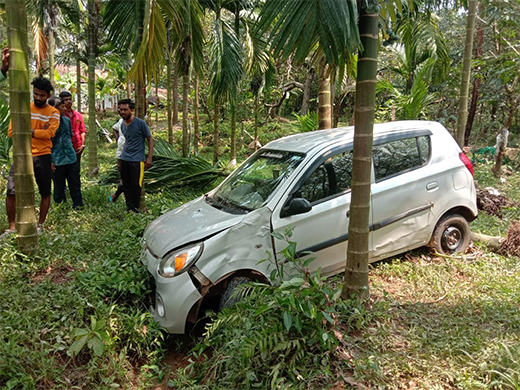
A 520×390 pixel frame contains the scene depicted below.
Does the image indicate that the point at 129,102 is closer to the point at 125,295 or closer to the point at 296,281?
the point at 125,295

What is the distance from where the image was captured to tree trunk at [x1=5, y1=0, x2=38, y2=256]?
13.0 feet

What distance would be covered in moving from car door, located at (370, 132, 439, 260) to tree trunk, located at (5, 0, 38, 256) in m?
3.63

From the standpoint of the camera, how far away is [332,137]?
14.9ft

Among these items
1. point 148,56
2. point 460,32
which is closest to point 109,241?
point 148,56

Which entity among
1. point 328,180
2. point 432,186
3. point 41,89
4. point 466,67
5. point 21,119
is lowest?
point 432,186

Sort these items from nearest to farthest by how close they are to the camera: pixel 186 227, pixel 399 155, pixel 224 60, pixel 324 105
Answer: pixel 186 227
pixel 399 155
pixel 324 105
pixel 224 60

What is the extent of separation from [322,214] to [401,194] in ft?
3.50

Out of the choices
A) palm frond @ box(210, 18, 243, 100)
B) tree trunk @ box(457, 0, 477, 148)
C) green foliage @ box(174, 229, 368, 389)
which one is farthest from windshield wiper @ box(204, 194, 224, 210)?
palm frond @ box(210, 18, 243, 100)

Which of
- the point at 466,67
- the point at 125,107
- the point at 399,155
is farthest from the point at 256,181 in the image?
the point at 466,67

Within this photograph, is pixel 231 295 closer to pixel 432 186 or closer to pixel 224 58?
pixel 432 186

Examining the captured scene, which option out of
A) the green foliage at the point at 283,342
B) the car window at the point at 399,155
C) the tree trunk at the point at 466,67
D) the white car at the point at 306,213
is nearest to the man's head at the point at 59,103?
the white car at the point at 306,213

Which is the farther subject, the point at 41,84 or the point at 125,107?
the point at 125,107

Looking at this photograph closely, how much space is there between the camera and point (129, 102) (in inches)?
243

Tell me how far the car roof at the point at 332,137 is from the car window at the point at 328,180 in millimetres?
195
